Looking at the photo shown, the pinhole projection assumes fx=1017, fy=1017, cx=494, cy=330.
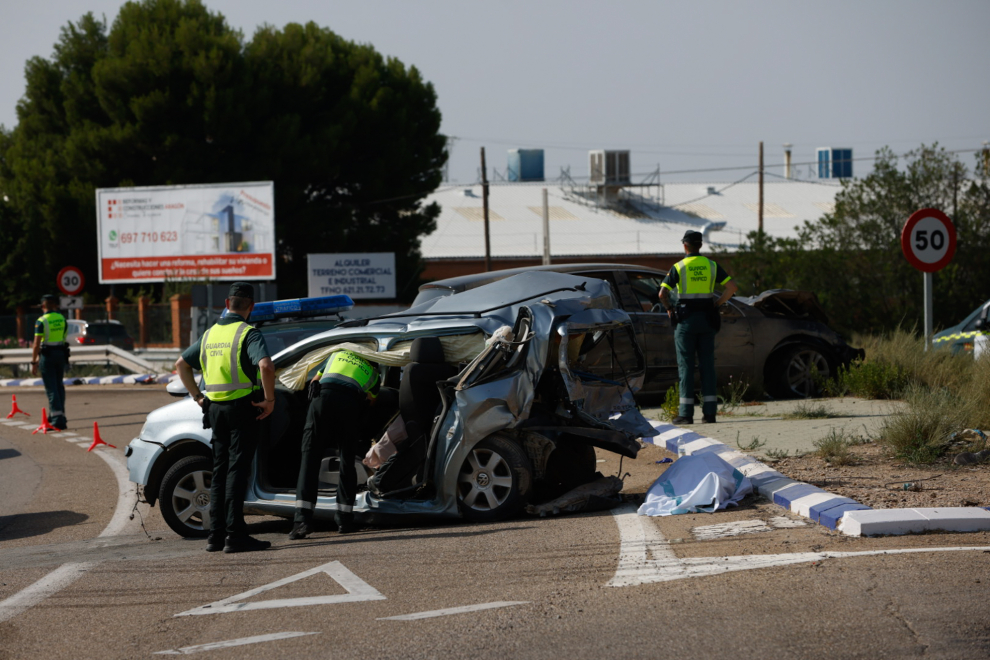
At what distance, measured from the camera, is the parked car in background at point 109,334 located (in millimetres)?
31391

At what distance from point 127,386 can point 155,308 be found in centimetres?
760

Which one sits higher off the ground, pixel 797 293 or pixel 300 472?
pixel 797 293

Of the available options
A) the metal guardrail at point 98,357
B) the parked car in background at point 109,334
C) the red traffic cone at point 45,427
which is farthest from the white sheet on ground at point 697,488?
the parked car in background at point 109,334

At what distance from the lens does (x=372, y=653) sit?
14.2 ft

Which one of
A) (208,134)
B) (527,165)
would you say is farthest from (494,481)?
(527,165)

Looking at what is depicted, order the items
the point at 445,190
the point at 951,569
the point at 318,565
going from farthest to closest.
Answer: the point at 445,190 < the point at 318,565 < the point at 951,569

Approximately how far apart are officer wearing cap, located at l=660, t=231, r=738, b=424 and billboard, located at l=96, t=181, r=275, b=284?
82.2 ft

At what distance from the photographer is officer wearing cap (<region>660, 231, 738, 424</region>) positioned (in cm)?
1034

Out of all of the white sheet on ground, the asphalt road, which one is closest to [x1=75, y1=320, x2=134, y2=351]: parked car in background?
the asphalt road

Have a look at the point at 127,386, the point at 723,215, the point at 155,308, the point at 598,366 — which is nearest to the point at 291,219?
the point at 155,308

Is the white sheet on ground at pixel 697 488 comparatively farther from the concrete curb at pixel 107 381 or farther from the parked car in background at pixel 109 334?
the parked car in background at pixel 109 334

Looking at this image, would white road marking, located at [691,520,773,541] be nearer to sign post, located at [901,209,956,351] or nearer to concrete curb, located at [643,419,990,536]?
concrete curb, located at [643,419,990,536]

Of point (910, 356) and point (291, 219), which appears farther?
point (291, 219)

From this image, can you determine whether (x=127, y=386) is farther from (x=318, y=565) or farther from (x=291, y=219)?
(x=318, y=565)
